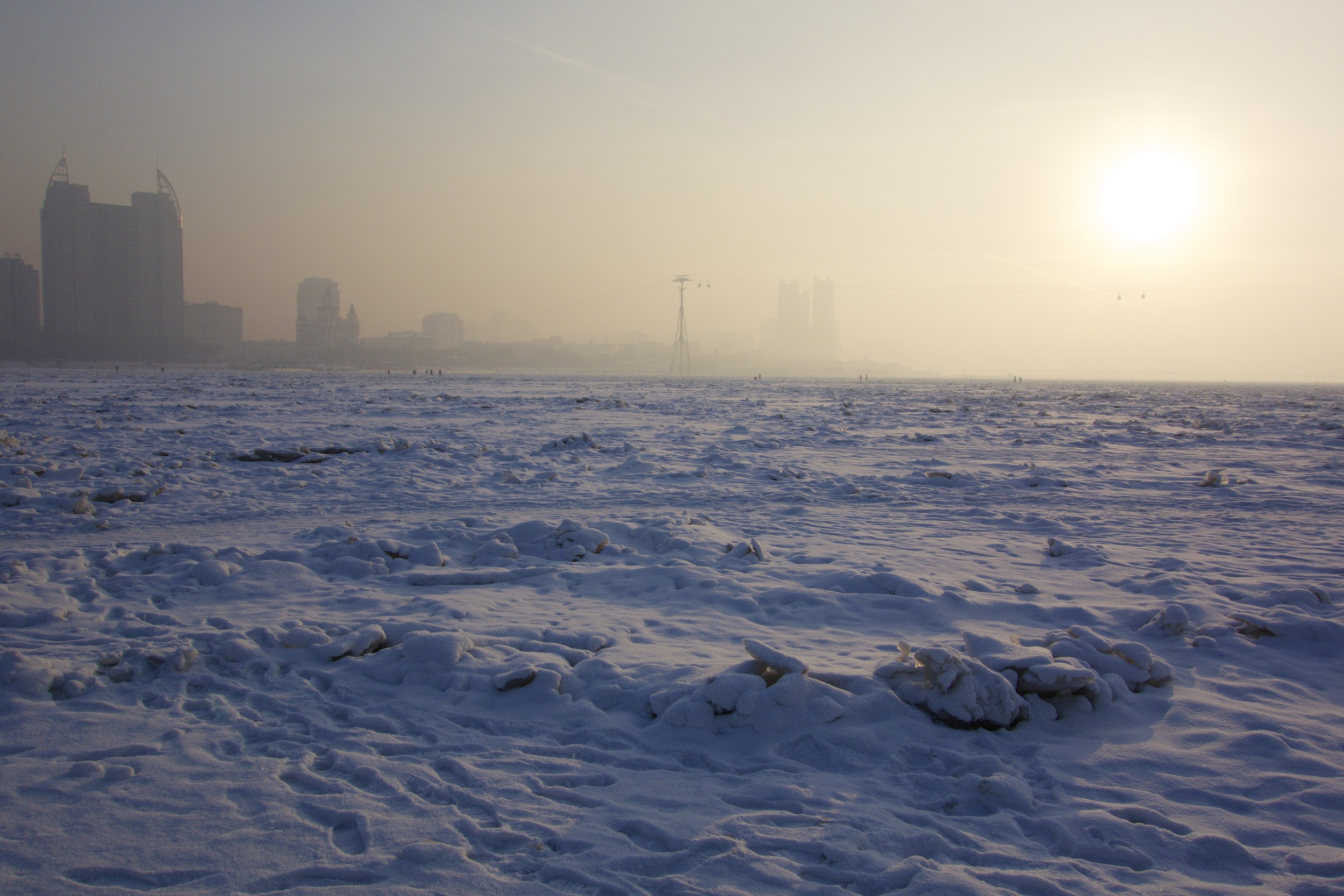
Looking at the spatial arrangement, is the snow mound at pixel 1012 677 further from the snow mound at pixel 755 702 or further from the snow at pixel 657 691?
the snow mound at pixel 755 702

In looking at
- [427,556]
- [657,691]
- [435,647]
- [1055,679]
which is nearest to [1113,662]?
[1055,679]

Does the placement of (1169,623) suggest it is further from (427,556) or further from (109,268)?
(109,268)

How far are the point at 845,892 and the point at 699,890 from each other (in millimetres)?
538

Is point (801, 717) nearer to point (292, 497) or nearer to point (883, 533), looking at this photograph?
point (883, 533)

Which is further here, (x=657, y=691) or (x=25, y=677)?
(x=657, y=691)

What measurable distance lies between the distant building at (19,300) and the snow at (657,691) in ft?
632

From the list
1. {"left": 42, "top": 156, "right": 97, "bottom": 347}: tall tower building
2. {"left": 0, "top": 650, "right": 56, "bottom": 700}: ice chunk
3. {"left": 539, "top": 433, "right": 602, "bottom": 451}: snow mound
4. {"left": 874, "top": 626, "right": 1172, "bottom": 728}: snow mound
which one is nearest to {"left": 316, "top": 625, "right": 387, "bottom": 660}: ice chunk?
{"left": 0, "top": 650, "right": 56, "bottom": 700}: ice chunk

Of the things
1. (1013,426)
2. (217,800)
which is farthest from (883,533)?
(1013,426)

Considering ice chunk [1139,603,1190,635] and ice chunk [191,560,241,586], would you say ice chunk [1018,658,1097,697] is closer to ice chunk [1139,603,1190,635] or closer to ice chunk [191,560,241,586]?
ice chunk [1139,603,1190,635]

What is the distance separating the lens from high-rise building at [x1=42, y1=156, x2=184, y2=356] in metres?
174

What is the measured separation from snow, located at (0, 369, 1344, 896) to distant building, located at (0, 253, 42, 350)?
632ft

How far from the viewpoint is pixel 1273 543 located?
7.99 metres

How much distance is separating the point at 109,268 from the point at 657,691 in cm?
23324

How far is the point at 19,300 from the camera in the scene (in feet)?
541
